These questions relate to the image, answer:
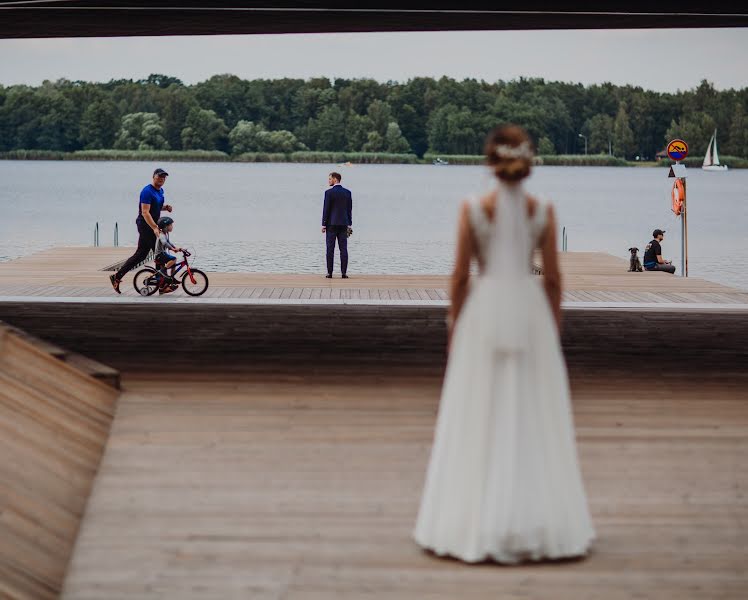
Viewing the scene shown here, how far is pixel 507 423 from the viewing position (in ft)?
16.4

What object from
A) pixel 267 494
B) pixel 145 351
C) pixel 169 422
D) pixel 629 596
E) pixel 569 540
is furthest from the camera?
pixel 145 351

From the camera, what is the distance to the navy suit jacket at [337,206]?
1922 centimetres

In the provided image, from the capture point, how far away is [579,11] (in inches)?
486

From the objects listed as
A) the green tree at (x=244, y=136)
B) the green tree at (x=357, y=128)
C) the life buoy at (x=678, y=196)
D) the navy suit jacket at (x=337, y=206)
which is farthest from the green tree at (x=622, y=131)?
the navy suit jacket at (x=337, y=206)

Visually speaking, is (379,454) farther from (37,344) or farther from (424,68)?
(424,68)

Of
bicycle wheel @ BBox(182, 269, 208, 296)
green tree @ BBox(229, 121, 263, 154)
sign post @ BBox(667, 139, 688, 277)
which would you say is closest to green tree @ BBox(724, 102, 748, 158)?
green tree @ BBox(229, 121, 263, 154)

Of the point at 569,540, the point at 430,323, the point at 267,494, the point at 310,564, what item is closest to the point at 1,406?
the point at 267,494

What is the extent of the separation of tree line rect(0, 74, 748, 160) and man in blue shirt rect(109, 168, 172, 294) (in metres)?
94.0

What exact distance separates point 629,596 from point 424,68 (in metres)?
123

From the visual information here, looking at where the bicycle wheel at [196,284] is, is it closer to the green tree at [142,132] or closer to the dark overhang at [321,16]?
the dark overhang at [321,16]

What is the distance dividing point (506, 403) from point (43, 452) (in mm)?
2594

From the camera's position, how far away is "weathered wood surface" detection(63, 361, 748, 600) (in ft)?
16.1

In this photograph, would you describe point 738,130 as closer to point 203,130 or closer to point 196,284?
point 203,130

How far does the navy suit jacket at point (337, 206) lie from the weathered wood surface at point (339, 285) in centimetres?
93
